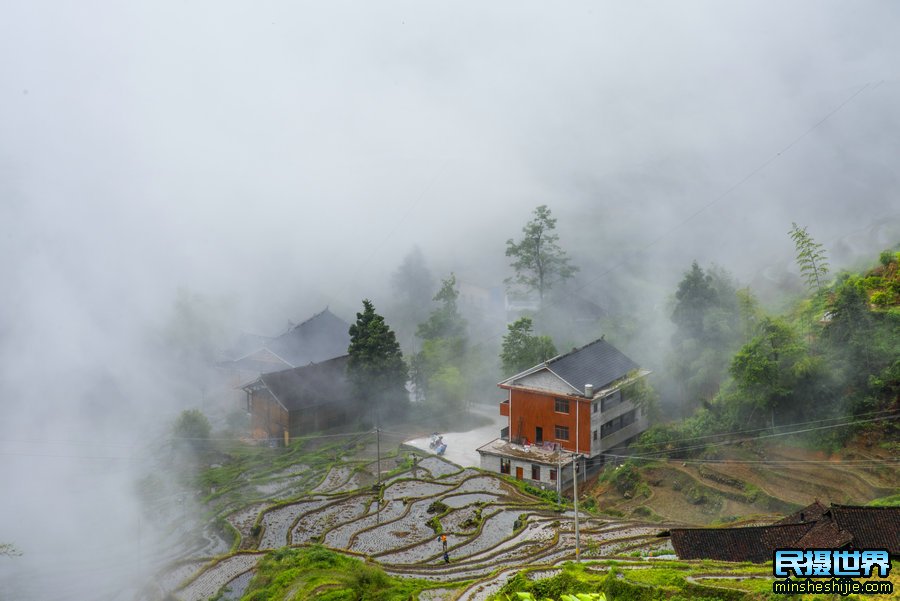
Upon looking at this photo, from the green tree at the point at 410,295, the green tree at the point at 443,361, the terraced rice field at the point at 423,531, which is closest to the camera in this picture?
the terraced rice field at the point at 423,531

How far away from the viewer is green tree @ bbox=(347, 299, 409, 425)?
34125mm

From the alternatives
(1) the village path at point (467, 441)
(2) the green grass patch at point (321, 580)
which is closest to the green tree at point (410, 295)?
(1) the village path at point (467, 441)

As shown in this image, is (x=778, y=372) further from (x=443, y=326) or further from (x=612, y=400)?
(x=443, y=326)

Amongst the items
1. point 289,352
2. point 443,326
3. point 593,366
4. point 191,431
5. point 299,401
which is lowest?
point 191,431

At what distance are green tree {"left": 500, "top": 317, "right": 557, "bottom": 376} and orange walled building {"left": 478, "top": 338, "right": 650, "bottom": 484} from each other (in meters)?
3.60

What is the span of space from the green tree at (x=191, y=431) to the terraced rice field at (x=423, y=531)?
5.16 meters

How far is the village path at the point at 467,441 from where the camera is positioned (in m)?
29.8

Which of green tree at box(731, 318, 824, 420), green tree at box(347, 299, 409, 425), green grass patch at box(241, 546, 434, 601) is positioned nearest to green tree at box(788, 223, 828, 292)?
green tree at box(731, 318, 824, 420)

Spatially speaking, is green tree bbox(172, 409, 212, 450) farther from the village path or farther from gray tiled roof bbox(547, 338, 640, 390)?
gray tiled roof bbox(547, 338, 640, 390)

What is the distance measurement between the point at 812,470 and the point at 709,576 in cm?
1235

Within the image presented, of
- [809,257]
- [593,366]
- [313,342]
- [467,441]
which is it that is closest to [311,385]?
[313,342]

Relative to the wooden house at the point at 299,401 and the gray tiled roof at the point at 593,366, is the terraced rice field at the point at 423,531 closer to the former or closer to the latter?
the gray tiled roof at the point at 593,366

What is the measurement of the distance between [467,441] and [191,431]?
1159 cm

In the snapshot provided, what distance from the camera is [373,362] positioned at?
3412cm
